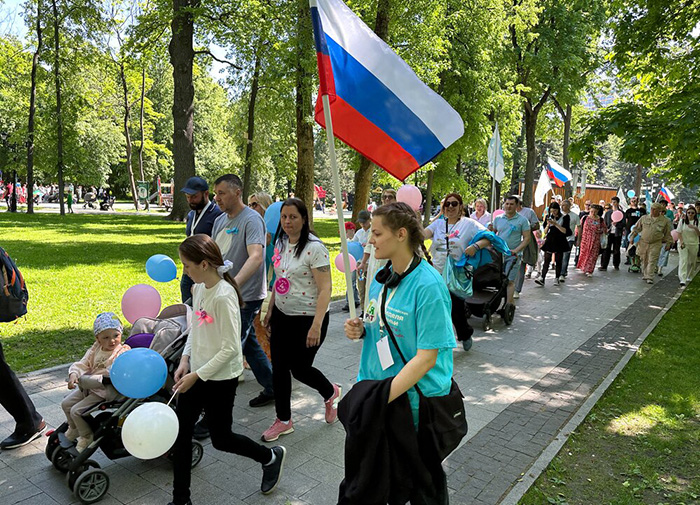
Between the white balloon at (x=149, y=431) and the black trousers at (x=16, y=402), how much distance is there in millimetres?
1817

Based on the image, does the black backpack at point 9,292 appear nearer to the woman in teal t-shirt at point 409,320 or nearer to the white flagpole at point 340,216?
the white flagpole at point 340,216

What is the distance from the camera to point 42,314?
27.3 feet

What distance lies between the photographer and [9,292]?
4078mm

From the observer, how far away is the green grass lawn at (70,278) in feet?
22.9

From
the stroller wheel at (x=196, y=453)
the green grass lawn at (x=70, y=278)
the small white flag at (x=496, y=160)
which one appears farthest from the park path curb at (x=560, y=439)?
the green grass lawn at (x=70, y=278)

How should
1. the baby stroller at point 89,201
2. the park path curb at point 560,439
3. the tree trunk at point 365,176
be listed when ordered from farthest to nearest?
the baby stroller at point 89,201, the tree trunk at point 365,176, the park path curb at point 560,439

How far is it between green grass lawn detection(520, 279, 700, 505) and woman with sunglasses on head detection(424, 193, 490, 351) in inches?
76.1

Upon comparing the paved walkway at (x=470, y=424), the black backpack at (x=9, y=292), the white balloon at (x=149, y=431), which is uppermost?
the black backpack at (x=9, y=292)

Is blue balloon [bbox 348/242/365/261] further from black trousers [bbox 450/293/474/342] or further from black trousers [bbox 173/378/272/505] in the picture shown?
black trousers [bbox 173/378/272/505]

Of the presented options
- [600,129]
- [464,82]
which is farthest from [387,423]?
[464,82]

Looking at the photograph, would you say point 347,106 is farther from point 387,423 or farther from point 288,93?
point 288,93

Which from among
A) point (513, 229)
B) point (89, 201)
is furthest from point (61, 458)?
point (89, 201)

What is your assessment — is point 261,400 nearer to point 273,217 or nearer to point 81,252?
point 273,217

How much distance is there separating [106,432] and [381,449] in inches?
87.1
